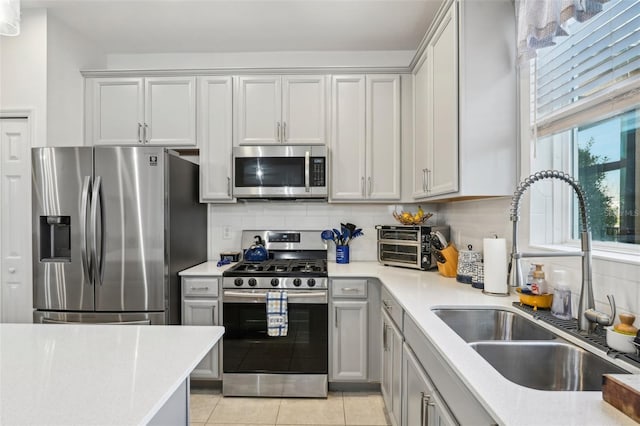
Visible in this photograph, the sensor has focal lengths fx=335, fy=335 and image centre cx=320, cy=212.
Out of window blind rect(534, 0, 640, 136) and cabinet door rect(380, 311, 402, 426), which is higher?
window blind rect(534, 0, 640, 136)

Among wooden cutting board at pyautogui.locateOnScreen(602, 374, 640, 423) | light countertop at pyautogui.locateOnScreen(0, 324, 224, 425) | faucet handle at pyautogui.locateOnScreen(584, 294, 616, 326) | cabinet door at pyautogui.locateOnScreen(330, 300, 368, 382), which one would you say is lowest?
cabinet door at pyautogui.locateOnScreen(330, 300, 368, 382)

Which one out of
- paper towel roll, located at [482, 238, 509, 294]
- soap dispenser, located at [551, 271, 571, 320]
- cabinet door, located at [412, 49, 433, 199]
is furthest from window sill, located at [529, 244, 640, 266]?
cabinet door, located at [412, 49, 433, 199]

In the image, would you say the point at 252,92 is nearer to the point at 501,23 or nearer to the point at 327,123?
the point at 327,123

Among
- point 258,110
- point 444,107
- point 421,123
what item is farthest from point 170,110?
point 444,107

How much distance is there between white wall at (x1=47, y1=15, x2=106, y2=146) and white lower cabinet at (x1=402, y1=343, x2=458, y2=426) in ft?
9.33

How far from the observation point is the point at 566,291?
1.38 m

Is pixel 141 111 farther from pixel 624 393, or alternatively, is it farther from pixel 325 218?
pixel 624 393

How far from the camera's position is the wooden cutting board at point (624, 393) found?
27.6 inches

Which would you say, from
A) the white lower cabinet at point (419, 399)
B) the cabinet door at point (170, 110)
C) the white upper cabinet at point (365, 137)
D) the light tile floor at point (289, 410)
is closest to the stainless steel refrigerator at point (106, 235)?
the cabinet door at point (170, 110)

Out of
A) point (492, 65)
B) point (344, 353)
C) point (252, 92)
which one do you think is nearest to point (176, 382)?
point (344, 353)

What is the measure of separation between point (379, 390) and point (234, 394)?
3.52 feet

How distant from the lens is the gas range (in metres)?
2.39

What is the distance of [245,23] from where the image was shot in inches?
102

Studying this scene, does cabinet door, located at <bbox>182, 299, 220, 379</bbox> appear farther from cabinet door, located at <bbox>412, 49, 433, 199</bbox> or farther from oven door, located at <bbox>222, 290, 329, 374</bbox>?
cabinet door, located at <bbox>412, 49, 433, 199</bbox>
